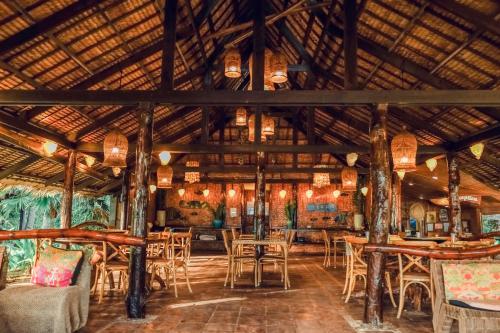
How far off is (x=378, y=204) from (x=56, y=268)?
3.81 m

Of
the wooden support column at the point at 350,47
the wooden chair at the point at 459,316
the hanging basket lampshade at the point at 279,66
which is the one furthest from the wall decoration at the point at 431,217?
the wooden chair at the point at 459,316

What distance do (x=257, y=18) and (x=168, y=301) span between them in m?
5.55

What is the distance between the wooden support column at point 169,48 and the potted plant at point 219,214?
37.7 feet

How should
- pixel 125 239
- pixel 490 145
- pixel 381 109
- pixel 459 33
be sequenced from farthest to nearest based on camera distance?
pixel 490 145
pixel 459 33
pixel 381 109
pixel 125 239

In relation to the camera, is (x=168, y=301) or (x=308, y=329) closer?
(x=308, y=329)

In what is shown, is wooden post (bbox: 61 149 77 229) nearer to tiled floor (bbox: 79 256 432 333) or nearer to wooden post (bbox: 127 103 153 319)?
tiled floor (bbox: 79 256 432 333)

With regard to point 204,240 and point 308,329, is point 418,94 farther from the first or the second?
point 204,240

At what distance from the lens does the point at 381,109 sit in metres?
4.99

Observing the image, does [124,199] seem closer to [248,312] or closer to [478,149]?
[248,312]

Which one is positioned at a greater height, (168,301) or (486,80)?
(486,80)

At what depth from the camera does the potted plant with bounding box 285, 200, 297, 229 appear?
1648cm

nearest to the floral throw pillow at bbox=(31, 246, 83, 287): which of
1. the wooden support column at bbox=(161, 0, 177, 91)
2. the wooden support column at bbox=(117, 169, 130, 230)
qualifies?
the wooden support column at bbox=(161, 0, 177, 91)

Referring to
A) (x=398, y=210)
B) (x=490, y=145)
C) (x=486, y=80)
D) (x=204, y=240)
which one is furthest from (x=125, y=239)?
(x=204, y=240)

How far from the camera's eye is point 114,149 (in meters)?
5.79
